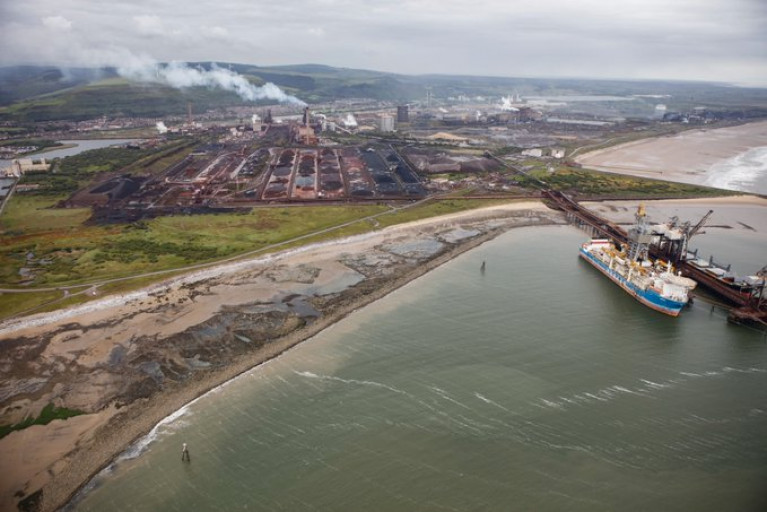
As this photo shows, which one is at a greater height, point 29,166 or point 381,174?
point 381,174

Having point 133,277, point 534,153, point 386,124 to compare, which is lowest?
point 133,277

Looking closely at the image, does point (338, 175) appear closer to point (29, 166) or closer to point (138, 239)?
point (138, 239)

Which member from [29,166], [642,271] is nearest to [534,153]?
[642,271]

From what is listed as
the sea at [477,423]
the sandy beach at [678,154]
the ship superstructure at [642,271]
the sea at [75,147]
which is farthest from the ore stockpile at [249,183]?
the sandy beach at [678,154]

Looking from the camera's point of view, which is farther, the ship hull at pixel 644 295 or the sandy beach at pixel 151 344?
the ship hull at pixel 644 295

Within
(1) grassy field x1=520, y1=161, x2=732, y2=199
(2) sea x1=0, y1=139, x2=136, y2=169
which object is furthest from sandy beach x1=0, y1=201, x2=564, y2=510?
(2) sea x1=0, y1=139, x2=136, y2=169

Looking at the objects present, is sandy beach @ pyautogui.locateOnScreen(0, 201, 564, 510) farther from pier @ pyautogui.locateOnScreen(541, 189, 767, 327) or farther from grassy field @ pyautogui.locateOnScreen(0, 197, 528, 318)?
pier @ pyautogui.locateOnScreen(541, 189, 767, 327)

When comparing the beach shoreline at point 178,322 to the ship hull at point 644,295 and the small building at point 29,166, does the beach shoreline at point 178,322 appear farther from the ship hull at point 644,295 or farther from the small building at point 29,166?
the small building at point 29,166
